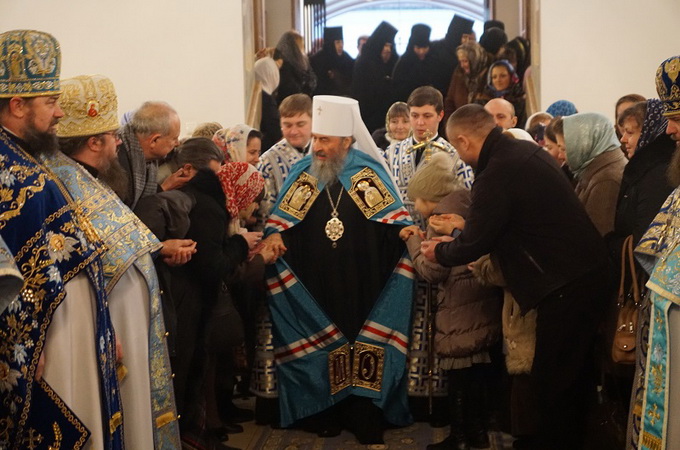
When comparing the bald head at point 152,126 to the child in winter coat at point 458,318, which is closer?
the bald head at point 152,126

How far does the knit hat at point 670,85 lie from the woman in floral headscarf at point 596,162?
1.21 metres

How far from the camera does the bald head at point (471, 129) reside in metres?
4.60

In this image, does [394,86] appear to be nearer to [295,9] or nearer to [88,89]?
[295,9]

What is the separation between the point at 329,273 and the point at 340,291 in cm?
12

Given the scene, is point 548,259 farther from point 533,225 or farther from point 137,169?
point 137,169

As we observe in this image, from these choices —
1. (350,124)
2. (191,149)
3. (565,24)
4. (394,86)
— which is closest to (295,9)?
(394,86)

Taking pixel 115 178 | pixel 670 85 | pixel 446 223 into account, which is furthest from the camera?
pixel 446 223

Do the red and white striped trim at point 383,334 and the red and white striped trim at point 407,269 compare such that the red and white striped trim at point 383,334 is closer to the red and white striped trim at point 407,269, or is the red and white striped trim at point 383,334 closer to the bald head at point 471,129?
the red and white striped trim at point 407,269

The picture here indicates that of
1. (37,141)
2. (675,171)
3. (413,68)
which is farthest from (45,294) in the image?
(413,68)

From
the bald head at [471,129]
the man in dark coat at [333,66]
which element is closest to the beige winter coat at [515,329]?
the bald head at [471,129]

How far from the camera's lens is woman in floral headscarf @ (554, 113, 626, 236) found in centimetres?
480

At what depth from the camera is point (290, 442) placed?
213 inches

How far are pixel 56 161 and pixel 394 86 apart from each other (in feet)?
22.8

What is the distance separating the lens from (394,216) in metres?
5.54
